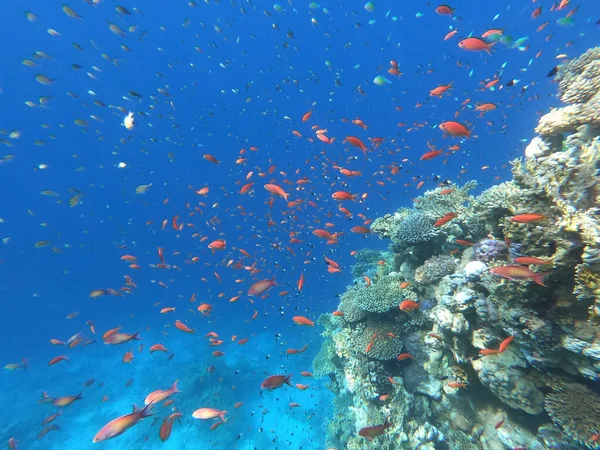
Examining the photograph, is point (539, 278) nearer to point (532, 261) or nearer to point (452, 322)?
point (532, 261)

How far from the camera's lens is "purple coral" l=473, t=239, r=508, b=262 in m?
4.92

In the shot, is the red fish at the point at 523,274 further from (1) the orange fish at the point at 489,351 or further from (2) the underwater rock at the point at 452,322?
(2) the underwater rock at the point at 452,322

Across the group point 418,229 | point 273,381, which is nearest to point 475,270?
point 418,229

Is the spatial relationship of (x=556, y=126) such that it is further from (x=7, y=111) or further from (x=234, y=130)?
(x=7, y=111)

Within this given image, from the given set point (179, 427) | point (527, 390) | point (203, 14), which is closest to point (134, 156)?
point (203, 14)

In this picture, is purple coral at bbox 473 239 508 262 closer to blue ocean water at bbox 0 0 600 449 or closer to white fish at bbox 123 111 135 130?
white fish at bbox 123 111 135 130

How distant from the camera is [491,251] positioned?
5.01m

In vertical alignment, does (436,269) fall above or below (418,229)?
below

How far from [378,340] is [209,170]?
258 feet

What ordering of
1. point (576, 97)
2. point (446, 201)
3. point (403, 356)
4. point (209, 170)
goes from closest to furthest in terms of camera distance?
point (576, 97) → point (403, 356) → point (446, 201) → point (209, 170)

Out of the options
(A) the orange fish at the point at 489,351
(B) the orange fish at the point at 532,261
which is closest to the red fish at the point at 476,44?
(B) the orange fish at the point at 532,261

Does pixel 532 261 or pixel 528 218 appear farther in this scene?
pixel 528 218

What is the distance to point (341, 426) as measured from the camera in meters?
10.2

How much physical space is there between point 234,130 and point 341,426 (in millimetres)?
70379
